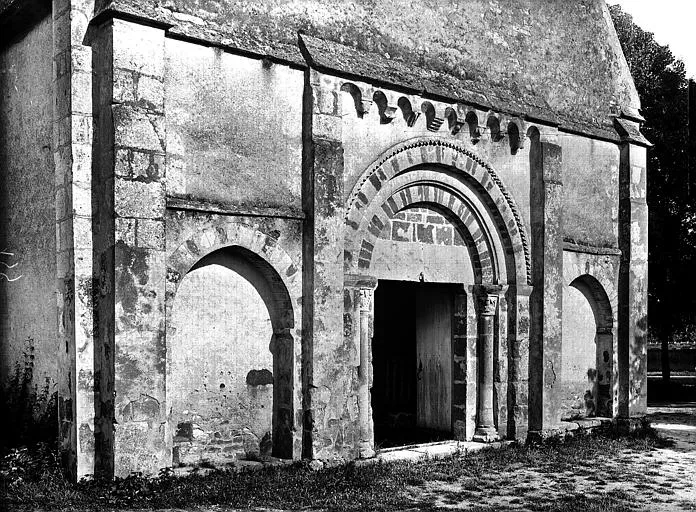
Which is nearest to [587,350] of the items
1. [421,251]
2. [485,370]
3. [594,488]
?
[485,370]

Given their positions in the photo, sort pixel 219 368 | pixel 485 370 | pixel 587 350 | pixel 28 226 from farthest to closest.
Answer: pixel 587 350 < pixel 485 370 < pixel 28 226 < pixel 219 368

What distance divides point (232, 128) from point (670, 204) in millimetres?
14637

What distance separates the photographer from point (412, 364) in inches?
532

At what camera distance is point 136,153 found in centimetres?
777

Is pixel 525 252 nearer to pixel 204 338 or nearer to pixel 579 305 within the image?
pixel 579 305

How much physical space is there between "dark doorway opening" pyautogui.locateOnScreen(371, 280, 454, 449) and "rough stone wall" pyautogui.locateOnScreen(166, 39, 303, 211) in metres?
2.96

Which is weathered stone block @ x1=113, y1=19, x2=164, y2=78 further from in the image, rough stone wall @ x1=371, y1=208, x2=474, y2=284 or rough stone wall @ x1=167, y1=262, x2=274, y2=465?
rough stone wall @ x1=371, y1=208, x2=474, y2=284

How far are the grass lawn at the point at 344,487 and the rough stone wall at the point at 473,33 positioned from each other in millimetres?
4542

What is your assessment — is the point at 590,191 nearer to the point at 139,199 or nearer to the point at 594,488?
the point at 594,488

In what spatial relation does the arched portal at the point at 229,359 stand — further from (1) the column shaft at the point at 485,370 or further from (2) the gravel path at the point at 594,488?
(1) the column shaft at the point at 485,370

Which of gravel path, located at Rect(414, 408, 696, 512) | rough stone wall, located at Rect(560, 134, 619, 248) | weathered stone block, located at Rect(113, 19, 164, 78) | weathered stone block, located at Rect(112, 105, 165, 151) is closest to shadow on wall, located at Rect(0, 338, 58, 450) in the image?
weathered stone block, located at Rect(112, 105, 165, 151)

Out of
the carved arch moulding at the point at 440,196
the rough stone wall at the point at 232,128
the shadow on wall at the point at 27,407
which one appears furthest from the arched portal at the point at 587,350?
the shadow on wall at the point at 27,407

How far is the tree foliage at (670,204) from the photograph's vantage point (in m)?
19.6

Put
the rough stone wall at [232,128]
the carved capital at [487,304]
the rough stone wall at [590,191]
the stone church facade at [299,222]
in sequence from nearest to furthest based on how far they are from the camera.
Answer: the stone church facade at [299,222] → the rough stone wall at [232,128] → the carved capital at [487,304] → the rough stone wall at [590,191]
